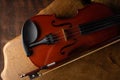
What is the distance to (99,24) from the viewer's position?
1489 millimetres

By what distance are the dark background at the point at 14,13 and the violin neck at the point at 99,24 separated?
2.88 feet

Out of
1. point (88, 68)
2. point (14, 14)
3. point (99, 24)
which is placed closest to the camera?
point (99, 24)

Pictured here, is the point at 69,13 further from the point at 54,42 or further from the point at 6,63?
the point at 6,63

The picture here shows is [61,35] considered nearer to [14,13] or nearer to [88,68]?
[88,68]

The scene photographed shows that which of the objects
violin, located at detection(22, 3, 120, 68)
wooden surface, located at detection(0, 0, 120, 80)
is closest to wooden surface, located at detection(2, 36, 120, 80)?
violin, located at detection(22, 3, 120, 68)

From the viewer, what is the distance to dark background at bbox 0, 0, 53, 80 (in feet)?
7.43

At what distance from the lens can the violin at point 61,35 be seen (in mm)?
1497

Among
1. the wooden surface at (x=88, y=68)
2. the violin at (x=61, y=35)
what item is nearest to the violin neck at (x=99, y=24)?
the violin at (x=61, y=35)

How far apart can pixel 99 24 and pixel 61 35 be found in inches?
8.9

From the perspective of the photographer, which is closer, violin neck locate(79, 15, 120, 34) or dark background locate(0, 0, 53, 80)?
violin neck locate(79, 15, 120, 34)

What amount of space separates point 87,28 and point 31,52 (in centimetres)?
35

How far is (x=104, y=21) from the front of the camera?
149 cm

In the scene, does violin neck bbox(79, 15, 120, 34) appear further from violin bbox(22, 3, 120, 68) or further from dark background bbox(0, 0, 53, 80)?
dark background bbox(0, 0, 53, 80)

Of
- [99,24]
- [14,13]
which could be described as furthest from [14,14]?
[99,24]
